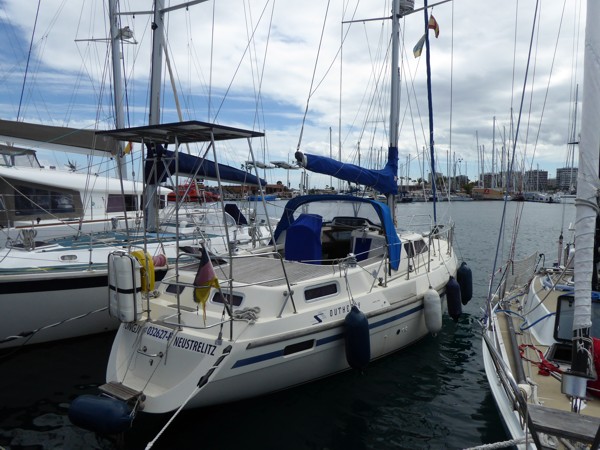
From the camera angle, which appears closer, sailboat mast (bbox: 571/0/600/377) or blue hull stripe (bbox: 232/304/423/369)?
sailboat mast (bbox: 571/0/600/377)

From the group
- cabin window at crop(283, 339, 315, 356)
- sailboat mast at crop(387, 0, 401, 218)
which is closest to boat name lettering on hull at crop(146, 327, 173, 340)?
cabin window at crop(283, 339, 315, 356)

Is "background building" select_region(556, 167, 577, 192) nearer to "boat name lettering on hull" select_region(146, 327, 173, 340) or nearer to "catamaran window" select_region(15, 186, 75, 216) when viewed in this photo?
"boat name lettering on hull" select_region(146, 327, 173, 340)

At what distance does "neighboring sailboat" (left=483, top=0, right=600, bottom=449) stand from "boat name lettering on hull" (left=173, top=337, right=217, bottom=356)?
128 inches

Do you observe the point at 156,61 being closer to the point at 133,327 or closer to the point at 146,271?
the point at 146,271

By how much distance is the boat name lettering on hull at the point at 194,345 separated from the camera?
18.0ft

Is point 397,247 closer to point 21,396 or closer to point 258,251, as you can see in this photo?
point 258,251

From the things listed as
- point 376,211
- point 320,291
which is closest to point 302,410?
point 320,291

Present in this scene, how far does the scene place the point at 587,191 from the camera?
403cm

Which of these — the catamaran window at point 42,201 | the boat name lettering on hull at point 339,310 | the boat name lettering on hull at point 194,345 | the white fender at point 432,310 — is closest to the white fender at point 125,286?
the boat name lettering on hull at point 194,345

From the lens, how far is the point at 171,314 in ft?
21.1

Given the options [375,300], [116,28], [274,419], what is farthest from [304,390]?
[116,28]

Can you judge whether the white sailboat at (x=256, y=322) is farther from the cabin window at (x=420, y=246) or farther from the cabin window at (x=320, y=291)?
the cabin window at (x=420, y=246)

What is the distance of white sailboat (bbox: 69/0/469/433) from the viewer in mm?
5340

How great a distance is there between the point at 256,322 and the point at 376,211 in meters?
3.74
